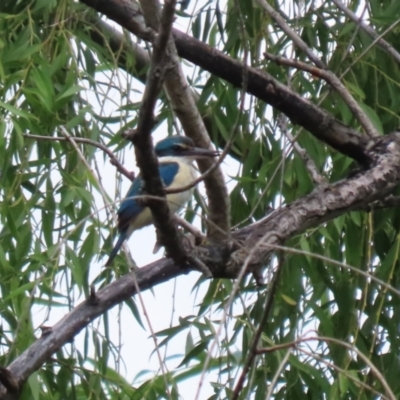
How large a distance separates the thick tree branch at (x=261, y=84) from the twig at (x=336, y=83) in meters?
0.07

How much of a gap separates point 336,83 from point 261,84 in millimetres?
198

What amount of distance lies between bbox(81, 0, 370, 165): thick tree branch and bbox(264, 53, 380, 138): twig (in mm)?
66

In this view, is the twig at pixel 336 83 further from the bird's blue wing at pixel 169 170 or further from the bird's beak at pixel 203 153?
the bird's blue wing at pixel 169 170

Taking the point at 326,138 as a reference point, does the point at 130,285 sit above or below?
below

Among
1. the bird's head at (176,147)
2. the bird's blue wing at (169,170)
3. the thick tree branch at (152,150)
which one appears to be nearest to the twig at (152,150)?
the thick tree branch at (152,150)

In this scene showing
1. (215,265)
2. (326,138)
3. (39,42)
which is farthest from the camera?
(39,42)

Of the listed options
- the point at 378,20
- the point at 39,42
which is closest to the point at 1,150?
the point at 39,42

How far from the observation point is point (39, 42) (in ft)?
8.09

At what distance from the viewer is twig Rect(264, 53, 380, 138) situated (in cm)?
204

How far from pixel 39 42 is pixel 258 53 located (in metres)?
0.52

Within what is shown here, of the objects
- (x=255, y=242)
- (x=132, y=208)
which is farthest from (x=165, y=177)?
(x=255, y=242)

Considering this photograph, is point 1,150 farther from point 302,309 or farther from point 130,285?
point 302,309

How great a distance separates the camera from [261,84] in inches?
77.5

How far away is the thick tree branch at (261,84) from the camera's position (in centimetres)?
192
